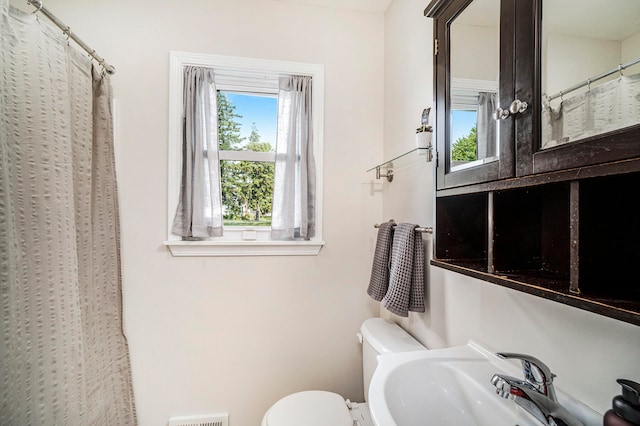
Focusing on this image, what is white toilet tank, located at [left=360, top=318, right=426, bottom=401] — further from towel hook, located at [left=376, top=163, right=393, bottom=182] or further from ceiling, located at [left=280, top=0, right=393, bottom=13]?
ceiling, located at [left=280, top=0, right=393, bottom=13]

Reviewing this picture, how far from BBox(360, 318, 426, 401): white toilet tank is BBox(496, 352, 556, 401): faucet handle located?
58 cm

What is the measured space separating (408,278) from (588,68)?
2.74ft

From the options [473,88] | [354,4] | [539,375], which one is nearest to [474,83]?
[473,88]

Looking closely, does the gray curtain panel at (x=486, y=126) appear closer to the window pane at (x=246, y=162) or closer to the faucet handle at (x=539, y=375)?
the faucet handle at (x=539, y=375)

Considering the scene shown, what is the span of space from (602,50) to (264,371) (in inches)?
69.8

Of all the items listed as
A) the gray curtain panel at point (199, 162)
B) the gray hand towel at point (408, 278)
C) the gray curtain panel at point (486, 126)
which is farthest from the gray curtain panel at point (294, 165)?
the gray curtain panel at point (486, 126)

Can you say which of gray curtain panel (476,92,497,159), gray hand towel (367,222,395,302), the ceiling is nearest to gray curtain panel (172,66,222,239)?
the ceiling

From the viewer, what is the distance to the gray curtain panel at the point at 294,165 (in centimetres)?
151

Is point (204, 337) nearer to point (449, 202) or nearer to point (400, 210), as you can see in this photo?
point (400, 210)

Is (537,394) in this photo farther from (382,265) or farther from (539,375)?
(382,265)

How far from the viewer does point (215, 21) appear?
1.46 metres

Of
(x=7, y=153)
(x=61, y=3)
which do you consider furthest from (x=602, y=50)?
(x=61, y=3)

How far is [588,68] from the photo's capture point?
1.49 ft

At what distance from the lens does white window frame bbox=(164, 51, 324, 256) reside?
4.68ft
